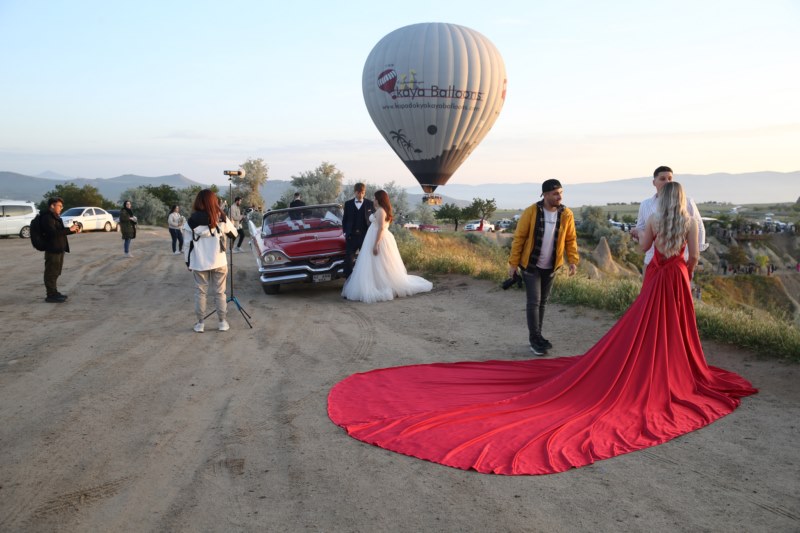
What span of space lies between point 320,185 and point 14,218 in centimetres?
1887

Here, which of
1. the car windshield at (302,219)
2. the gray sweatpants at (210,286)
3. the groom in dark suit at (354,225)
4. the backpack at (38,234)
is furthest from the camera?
the car windshield at (302,219)

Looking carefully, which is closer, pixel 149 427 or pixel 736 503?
pixel 736 503

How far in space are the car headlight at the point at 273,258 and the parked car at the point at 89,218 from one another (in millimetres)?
24977

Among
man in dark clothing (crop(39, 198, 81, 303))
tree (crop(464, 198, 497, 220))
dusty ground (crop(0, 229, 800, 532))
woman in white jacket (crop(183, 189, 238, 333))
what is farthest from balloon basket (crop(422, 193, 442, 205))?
tree (crop(464, 198, 497, 220))

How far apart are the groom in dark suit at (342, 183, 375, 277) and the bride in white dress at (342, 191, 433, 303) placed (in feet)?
1.10

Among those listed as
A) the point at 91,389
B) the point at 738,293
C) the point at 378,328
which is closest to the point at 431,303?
the point at 378,328

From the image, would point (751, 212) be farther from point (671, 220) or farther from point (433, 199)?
point (671, 220)

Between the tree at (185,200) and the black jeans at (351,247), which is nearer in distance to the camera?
the black jeans at (351,247)

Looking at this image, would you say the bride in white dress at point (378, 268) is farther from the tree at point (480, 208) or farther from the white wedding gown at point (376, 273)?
the tree at point (480, 208)

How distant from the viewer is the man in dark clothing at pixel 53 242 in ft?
35.3

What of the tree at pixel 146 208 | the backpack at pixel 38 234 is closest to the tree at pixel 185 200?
the tree at pixel 146 208

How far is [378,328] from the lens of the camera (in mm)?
8992

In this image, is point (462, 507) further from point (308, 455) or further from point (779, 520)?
point (779, 520)

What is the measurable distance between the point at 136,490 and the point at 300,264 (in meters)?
7.70
